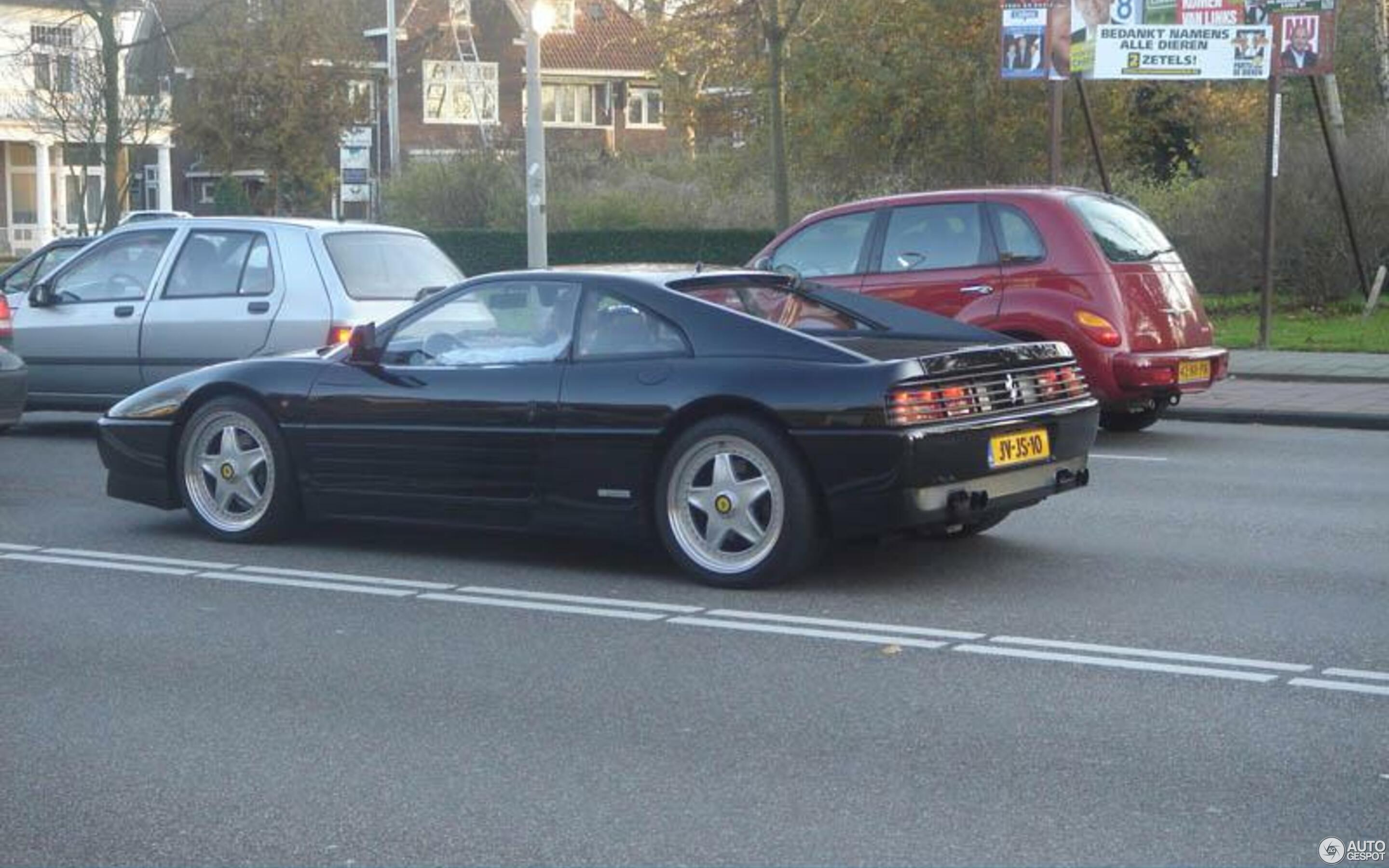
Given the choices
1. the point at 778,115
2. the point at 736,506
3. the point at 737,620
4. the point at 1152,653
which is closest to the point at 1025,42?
the point at 778,115

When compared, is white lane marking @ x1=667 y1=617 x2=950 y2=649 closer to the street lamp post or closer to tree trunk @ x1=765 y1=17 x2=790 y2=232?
the street lamp post

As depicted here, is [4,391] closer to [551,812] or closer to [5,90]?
[551,812]

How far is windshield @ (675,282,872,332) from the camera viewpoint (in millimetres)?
8734

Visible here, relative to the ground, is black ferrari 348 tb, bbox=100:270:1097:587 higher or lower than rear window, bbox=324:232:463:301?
lower

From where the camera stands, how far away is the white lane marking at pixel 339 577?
8.46 meters

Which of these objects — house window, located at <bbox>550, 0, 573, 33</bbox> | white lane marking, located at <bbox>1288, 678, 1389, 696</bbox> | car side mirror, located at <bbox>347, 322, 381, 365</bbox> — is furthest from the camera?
house window, located at <bbox>550, 0, 573, 33</bbox>

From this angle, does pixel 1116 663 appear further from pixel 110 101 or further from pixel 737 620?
pixel 110 101

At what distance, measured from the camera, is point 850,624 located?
24.5ft

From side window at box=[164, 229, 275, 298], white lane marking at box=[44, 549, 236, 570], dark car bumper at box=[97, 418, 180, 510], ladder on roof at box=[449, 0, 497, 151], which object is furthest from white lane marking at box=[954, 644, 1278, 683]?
ladder on roof at box=[449, 0, 497, 151]

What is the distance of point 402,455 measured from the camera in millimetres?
9008

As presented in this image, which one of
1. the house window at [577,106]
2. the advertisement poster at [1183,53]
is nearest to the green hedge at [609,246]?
the advertisement poster at [1183,53]

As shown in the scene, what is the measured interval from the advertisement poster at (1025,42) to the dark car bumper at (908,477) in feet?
44.8

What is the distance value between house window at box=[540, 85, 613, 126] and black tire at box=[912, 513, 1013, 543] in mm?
58737

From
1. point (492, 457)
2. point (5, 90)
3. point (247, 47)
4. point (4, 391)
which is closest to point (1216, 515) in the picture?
point (492, 457)
